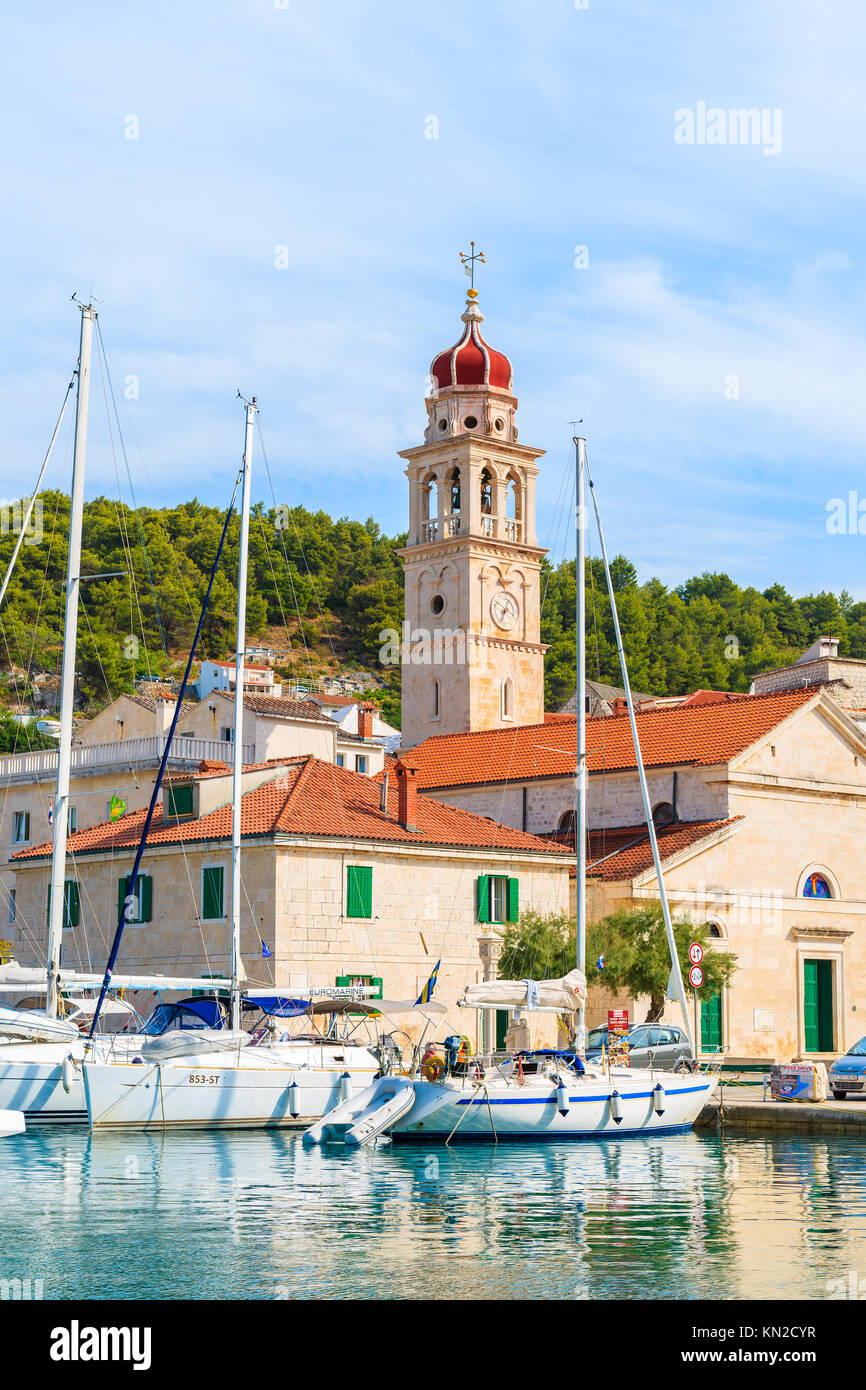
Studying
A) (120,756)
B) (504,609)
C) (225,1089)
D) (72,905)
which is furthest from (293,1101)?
(504,609)

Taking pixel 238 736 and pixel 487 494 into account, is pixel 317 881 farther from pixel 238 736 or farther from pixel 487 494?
pixel 487 494

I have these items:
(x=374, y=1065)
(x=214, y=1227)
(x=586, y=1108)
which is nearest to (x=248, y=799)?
(x=374, y=1065)

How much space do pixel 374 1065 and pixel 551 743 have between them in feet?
84.5

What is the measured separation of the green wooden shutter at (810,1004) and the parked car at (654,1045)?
13.2 metres

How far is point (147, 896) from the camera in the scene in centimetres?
4269

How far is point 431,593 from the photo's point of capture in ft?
230

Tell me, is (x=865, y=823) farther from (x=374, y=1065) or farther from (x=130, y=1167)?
(x=130, y=1167)

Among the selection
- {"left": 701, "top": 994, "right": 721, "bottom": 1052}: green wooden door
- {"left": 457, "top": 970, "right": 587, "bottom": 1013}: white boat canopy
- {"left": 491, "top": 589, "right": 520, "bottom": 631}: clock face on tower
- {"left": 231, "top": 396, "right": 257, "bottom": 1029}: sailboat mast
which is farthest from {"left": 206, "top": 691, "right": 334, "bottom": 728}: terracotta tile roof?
{"left": 457, "top": 970, "right": 587, "bottom": 1013}: white boat canopy

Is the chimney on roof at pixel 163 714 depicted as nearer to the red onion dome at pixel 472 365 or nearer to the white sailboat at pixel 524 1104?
the red onion dome at pixel 472 365

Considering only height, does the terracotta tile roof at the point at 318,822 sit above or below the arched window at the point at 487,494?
below

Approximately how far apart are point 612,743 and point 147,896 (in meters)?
17.5

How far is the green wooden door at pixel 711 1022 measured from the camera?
4372cm

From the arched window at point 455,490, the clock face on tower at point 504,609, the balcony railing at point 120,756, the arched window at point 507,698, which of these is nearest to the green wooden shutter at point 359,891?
the balcony railing at point 120,756

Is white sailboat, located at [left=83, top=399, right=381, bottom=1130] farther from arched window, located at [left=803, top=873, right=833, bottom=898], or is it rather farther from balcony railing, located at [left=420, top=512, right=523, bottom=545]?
balcony railing, located at [left=420, top=512, right=523, bottom=545]
